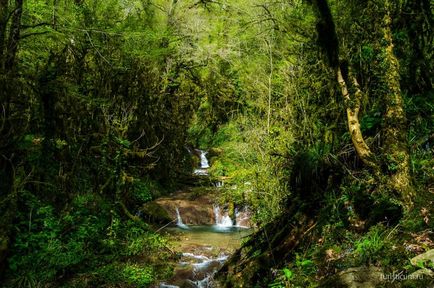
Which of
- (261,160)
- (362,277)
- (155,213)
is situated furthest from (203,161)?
(362,277)

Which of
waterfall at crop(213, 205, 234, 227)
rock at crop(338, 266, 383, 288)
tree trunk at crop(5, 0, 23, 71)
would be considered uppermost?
tree trunk at crop(5, 0, 23, 71)

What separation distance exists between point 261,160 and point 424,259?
520cm

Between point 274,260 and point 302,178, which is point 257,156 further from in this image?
point 274,260

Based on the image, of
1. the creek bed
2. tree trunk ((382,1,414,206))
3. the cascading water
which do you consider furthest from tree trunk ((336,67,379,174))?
the cascading water

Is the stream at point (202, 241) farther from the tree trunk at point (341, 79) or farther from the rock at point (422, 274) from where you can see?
the rock at point (422, 274)

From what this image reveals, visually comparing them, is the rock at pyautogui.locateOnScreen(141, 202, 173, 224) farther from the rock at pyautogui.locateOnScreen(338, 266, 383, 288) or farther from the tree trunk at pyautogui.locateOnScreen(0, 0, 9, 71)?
the rock at pyautogui.locateOnScreen(338, 266, 383, 288)

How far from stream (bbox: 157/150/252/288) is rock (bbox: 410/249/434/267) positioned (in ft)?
15.0

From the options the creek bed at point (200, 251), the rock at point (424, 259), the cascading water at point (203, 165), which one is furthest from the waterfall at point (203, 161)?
the rock at point (424, 259)

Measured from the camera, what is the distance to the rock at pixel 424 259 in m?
3.25

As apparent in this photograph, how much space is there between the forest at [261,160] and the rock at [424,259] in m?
0.02

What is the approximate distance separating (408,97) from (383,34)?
5.20ft

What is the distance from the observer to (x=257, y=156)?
8.48m

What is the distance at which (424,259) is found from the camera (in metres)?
3.32

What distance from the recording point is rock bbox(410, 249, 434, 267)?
10.7 ft
